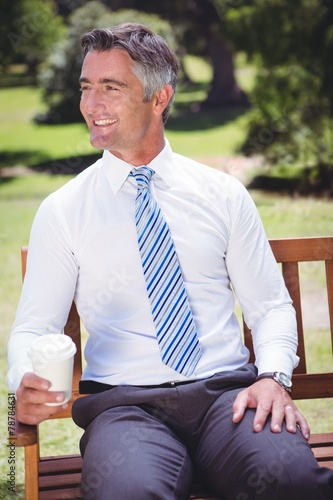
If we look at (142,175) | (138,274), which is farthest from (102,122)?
(138,274)

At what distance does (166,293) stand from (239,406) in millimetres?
441

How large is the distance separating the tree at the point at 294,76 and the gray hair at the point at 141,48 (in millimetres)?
8252

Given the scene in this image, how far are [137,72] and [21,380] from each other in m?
1.14

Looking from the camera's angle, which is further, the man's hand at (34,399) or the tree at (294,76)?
the tree at (294,76)

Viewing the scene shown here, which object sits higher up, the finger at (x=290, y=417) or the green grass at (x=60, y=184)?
the finger at (x=290, y=417)

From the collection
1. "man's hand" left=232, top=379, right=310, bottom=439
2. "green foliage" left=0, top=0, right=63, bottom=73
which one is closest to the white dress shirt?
"man's hand" left=232, top=379, right=310, bottom=439

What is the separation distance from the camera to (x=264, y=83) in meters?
11.6

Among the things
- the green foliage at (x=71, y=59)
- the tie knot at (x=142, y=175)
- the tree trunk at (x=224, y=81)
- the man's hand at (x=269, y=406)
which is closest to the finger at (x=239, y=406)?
the man's hand at (x=269, y=406)

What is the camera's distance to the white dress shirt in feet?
8.64

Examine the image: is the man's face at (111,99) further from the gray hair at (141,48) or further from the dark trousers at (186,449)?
the dark trousers at (186,449)

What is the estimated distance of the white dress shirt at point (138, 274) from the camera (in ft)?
8.64

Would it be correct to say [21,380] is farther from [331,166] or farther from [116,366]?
[331,166]

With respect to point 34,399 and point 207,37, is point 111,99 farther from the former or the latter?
point 207,37

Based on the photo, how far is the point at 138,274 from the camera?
267 cm
